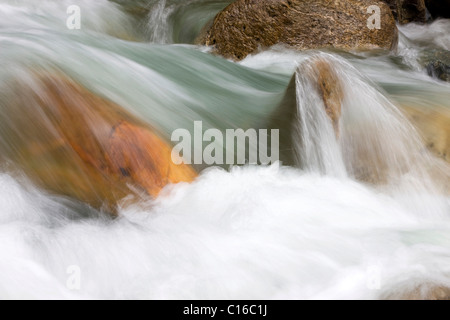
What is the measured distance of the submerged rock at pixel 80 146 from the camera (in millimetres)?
3422

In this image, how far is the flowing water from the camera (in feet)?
9.26

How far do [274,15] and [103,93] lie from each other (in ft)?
11.4

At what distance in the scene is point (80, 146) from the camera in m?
3.53

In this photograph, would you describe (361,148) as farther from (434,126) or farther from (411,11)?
(411,11)

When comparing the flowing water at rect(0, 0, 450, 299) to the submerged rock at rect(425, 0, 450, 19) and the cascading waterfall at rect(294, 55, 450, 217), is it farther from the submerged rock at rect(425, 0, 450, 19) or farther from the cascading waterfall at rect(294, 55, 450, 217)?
the submerged rock at rect(425, 0, 450, 19)

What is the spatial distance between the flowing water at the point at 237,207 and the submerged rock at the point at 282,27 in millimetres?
1351

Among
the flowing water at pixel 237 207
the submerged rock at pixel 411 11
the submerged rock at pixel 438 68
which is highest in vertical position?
the submerged rock at pixel 411 11

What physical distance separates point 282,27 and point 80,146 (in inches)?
156

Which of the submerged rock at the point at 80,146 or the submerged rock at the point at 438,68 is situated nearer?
the submerged rock at the point at 80,146

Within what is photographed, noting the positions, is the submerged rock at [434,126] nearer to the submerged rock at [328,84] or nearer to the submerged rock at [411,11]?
the submerged rock at [328,84]

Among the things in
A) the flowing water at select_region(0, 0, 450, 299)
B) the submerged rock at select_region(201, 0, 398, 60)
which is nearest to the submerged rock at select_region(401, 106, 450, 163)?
the flowing water at select_region(0, 0, 450, 299)

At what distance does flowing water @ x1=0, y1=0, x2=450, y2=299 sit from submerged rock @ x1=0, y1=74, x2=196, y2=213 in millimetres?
57

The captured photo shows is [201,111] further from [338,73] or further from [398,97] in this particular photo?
[398,97]

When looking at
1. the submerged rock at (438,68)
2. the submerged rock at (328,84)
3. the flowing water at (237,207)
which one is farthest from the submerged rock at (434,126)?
the submerged rock at (438,68)
